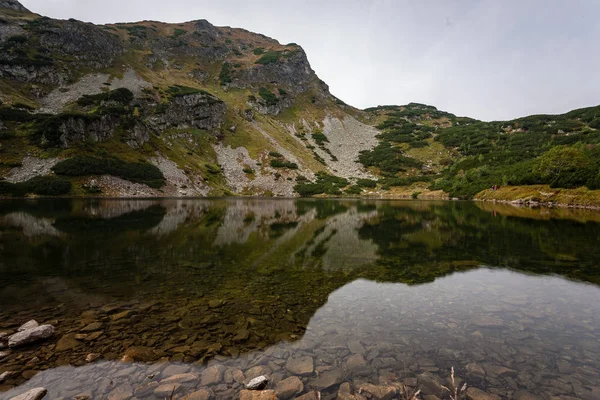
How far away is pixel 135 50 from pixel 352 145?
144416 mm

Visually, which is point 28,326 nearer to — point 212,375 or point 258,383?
point 212,375

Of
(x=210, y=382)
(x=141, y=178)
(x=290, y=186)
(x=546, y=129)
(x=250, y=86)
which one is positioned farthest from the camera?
(x=250, y=86)

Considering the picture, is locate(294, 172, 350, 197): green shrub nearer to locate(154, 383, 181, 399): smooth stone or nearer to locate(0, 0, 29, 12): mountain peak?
locate(154, 383, 181, 399): smooth stone

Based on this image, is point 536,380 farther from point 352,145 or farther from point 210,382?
point 352,145

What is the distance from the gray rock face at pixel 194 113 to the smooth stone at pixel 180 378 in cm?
13312

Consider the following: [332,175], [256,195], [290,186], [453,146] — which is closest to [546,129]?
[453,146]

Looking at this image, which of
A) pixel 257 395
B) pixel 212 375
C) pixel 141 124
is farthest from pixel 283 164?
pixel 257 395

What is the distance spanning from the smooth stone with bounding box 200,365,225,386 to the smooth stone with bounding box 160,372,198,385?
209 mm

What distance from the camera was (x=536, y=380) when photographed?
6.60 m

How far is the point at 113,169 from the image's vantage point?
82.6 metres

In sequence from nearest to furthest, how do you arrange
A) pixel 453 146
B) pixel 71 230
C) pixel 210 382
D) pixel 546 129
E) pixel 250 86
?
pixel 210 382 → pixel 71 230 → pixel 546 129 → pixel 453 146 → pixel 250 86

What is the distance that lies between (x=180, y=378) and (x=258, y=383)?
1850mm

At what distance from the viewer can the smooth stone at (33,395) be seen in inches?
→ 223

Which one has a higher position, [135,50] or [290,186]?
[135,50]
